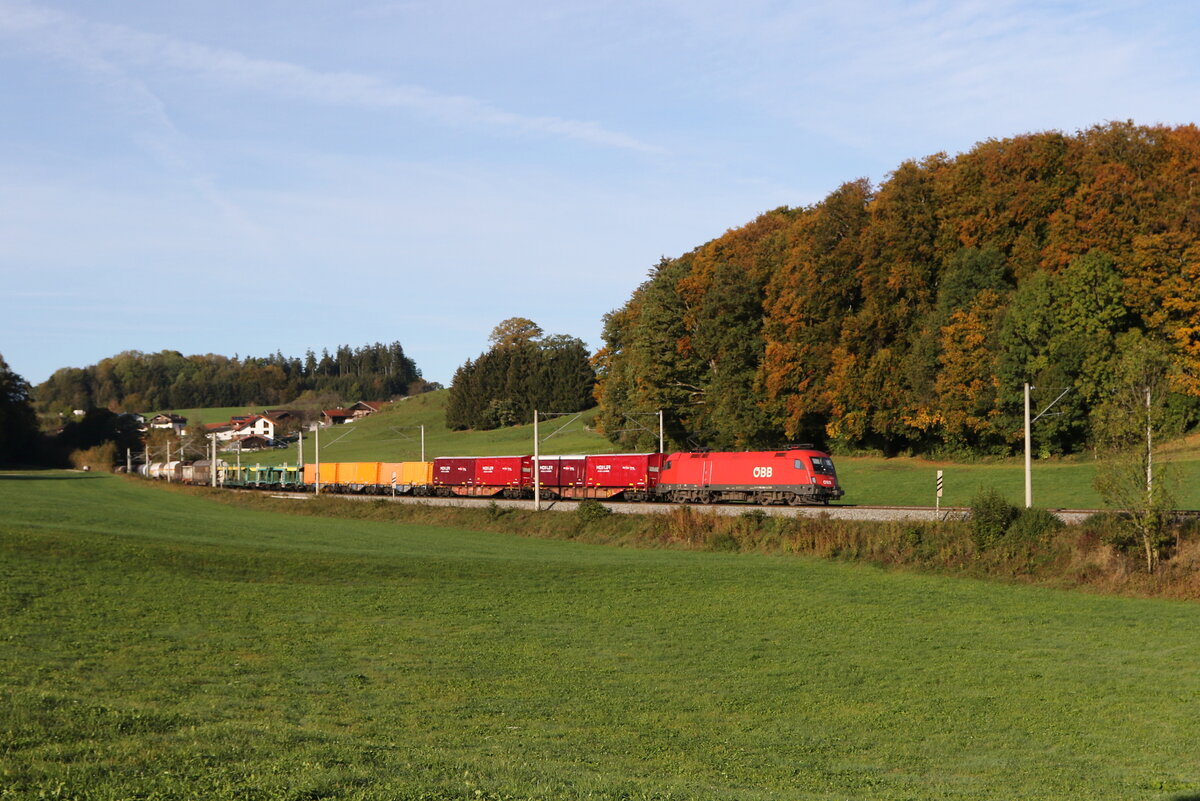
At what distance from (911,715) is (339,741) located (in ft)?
32.7

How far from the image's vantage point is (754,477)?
55.3 metres

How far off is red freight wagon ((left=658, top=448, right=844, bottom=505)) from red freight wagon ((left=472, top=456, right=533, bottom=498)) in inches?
494

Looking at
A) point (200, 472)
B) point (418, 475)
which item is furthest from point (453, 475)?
point (200, 472)

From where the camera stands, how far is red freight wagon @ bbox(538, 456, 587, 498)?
65.4 m

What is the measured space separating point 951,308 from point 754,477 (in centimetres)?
2378

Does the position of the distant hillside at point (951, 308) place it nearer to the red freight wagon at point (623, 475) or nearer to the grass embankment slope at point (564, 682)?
the red freight wagon at point (623, 475)

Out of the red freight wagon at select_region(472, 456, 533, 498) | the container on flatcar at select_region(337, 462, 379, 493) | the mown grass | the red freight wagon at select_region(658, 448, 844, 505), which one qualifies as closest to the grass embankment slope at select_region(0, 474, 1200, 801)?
the red freight wagon at select_region(658, 448, 844, 505)

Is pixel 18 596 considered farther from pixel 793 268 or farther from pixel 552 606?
pixel 793 268

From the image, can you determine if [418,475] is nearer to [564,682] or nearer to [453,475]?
[453,475]

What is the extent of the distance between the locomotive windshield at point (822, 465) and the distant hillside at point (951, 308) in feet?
55.2

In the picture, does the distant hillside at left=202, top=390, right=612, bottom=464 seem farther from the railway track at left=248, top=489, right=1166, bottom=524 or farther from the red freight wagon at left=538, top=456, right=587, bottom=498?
the railway track at left=248, top=489, right=1166, bottom=524

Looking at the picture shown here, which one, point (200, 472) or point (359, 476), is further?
point (200, 472)

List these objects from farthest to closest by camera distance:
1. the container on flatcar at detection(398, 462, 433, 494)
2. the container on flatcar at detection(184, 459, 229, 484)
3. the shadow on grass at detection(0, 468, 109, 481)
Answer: the container on flatcar at detection(184, 459, 229, 484), the shadow on grass at detection(0, 468, 109, 481), the container on flatcar at detection(398, 462, 433, 494)

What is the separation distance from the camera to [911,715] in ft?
57.6
